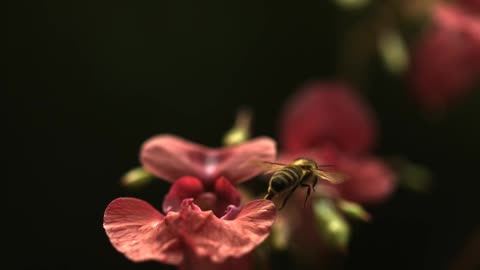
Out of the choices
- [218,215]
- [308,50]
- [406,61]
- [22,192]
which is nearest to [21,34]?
[22,192]

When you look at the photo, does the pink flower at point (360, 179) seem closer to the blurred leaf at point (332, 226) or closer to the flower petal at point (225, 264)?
the blurred leaf at point (332, 226)

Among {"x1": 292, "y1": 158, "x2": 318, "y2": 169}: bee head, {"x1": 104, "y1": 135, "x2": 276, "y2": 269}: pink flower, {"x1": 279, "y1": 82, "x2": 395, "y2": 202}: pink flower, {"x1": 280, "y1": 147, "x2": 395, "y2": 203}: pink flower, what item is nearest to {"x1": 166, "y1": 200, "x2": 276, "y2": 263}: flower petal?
{"x1": 104, "y1": 135, "x2": 276, "y2": 269}: pink flower

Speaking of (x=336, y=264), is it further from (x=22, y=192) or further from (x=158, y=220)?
(x=22, y=192)

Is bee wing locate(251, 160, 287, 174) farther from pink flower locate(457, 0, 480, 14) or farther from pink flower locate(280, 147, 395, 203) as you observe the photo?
pink flower locate(457, 0, 480, 14)

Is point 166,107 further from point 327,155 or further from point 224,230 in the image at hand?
point 224,230

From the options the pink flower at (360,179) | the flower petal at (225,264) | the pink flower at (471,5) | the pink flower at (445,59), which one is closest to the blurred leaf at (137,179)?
the flower petal at (225,264)
